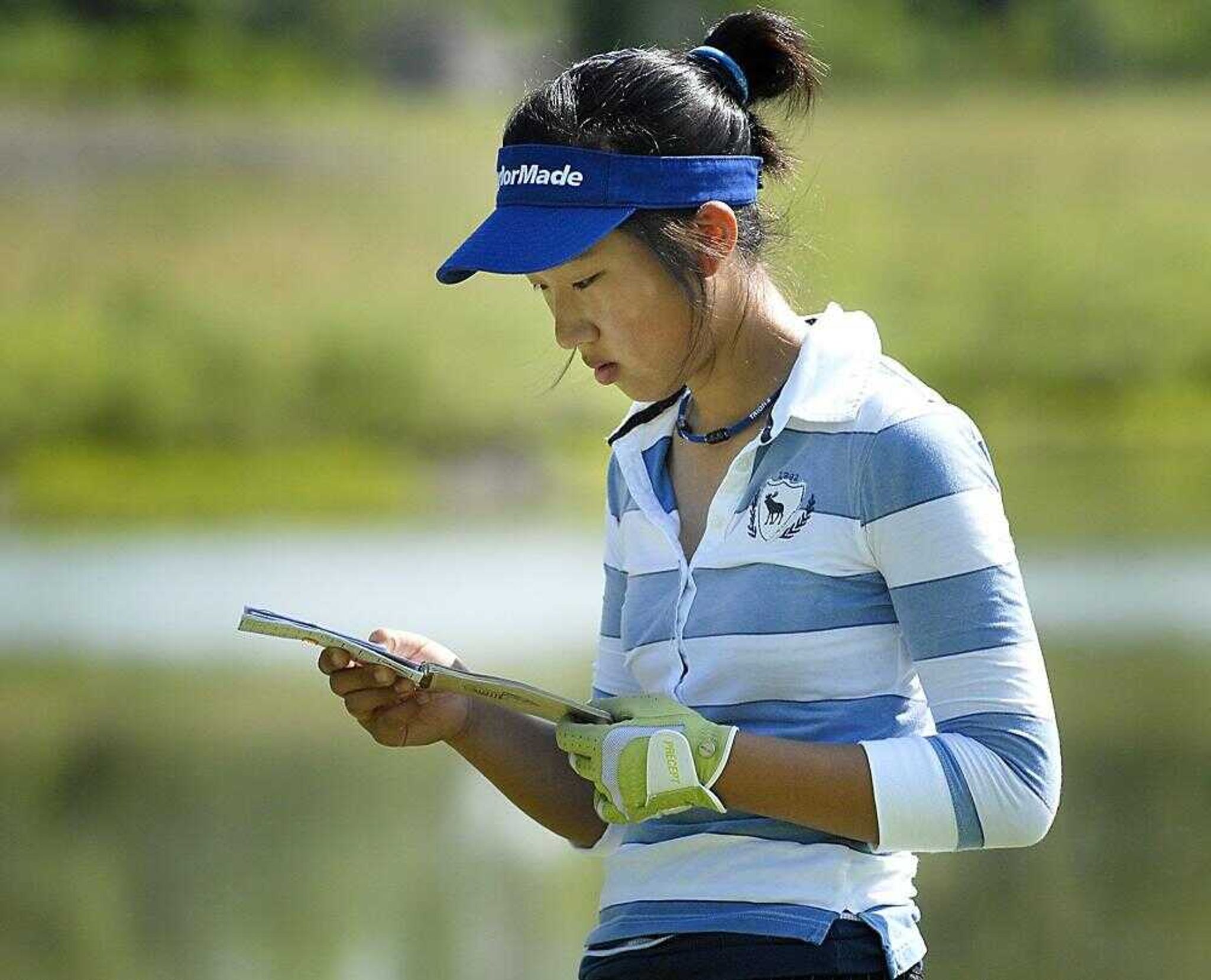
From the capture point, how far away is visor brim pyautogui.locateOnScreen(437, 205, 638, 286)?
1.38m

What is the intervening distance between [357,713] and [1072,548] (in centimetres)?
707

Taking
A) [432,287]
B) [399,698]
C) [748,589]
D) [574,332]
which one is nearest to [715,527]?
[748,589]

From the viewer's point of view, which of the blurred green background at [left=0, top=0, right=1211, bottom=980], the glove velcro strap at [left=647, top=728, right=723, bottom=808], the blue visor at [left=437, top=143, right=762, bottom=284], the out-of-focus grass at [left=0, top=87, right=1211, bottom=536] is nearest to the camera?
the glove velcro strap at [left=647, top=728, right=723, bottom=808]

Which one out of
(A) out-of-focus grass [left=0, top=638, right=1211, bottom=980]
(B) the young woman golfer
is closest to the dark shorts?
(B) the young woman golfer

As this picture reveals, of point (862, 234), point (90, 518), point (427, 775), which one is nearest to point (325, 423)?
point (90, 518)

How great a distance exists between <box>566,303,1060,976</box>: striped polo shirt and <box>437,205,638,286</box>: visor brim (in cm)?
16

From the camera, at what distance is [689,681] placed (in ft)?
4.54

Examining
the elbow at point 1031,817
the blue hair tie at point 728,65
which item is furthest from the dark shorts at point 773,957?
the blue hair tie at point 728,65

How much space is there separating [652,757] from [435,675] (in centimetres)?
19

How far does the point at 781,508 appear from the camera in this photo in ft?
4.44

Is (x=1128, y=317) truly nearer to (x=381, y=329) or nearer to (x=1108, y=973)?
(x=381, y=329)

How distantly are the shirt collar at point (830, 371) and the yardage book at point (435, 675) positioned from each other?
22 centimetres

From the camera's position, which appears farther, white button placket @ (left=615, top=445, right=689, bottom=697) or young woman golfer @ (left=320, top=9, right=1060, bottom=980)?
white button placket @ (left=615, top=445, right=689, bottom=697)

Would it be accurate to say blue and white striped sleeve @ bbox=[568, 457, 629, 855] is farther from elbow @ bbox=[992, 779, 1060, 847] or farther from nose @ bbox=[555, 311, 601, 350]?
elbow @ bbox=[992, 779, 1060, 847]
